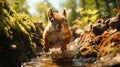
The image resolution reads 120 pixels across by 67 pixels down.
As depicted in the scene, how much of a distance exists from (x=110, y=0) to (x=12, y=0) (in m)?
32.9

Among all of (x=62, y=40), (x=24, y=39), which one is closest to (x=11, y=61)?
(x=24, y=39)

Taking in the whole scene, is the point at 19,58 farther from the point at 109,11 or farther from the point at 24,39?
the point at 109,11

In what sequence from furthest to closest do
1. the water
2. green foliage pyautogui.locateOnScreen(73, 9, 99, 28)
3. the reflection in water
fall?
1. green foliage pyautogui.locateOnScreen(73, 9, 99, 28)
2. the reflection in water
3. the water

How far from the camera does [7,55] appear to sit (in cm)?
682

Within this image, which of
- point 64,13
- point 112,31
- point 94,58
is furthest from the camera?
point 64,13

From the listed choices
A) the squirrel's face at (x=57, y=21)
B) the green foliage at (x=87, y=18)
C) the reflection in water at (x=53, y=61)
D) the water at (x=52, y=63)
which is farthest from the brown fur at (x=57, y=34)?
the green foliage at (x=87, y=18)

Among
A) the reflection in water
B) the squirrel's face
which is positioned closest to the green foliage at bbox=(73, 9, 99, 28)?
the squirrel's face

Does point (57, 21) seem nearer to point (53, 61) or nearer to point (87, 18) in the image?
point (53, 61)

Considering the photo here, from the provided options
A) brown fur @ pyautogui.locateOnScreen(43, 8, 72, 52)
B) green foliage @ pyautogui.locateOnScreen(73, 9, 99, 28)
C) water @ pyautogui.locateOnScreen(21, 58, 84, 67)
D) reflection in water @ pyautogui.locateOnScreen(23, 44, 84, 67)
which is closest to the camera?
water @ pyautogui.locateOnScreen(21, 58, 84, 67)

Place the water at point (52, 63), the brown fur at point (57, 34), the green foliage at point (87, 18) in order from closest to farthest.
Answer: the water at point (52, 63), the brown fur at point (57, 34), the green foliage at point (87, 18)

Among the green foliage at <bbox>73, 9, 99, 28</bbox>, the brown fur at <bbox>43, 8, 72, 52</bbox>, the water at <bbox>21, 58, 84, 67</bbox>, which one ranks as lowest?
the water at <bbox>21, 58, 84, 67</bbox>

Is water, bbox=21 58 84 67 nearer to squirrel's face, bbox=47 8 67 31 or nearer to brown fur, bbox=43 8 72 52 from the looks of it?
brown fur, bbox=43 8 72 52

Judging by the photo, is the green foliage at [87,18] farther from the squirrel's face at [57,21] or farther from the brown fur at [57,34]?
the brown fur at [57,34]

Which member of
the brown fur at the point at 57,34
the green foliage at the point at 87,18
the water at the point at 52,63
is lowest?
the water at the point at 52,63
